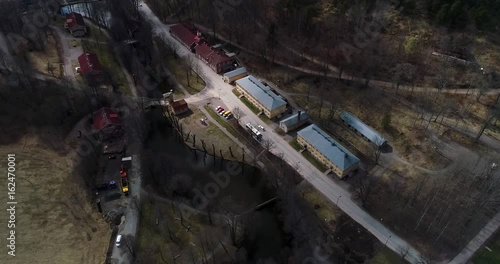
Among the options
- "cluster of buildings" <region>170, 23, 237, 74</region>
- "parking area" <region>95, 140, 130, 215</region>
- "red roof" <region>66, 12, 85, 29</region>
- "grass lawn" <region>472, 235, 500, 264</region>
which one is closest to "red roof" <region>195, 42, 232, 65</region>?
"cluster of buildings" <region>170, 23, 237, 74</region>

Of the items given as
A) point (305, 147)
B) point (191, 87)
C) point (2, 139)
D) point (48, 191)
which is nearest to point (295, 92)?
point (305, 147)

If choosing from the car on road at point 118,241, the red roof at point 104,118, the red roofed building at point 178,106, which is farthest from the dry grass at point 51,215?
the red roofed building at point 178,106

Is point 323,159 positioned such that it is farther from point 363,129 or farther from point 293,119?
point 363,129

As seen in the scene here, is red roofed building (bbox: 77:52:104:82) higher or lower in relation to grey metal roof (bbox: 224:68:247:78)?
higher

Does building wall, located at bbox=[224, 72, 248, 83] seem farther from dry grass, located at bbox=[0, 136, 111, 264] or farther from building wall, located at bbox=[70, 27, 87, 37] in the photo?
building wall, located at bbox=[70, 27, 87, 37]

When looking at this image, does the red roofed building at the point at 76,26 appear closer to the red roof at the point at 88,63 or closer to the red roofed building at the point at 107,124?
the red roof at the point at 88,63

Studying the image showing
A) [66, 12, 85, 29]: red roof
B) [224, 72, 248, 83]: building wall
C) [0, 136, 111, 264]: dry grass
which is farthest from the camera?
[66, 12, 85, 29]: red roof

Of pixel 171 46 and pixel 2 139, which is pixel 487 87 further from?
pixel 2 139
